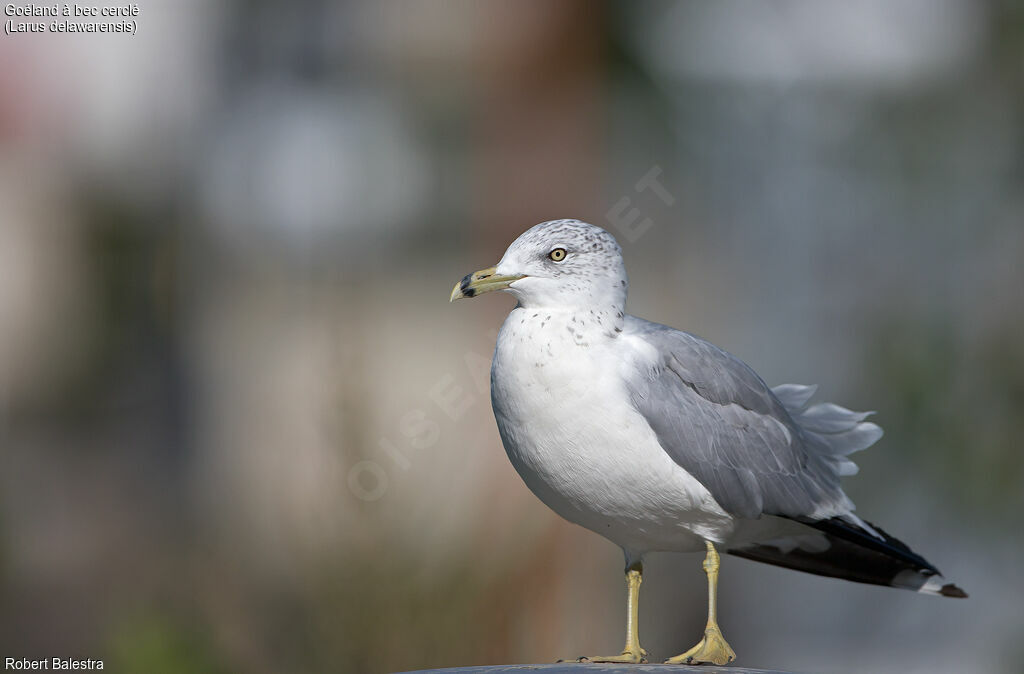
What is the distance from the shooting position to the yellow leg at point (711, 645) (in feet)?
6.72

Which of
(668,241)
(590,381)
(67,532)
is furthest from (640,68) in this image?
(67,532)

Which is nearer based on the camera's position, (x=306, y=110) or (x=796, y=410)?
(x=796, y=410)

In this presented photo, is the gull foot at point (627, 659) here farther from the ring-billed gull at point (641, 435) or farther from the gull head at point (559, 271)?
the gull head at point (559, 271)

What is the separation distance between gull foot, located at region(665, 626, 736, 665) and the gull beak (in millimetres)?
752

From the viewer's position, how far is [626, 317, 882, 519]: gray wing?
2.02 metres

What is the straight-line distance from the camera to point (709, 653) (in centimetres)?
205

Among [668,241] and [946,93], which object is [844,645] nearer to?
[668,241]

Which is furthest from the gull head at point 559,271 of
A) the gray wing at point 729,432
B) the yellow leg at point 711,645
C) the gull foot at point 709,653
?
the gull foot at point 709,653

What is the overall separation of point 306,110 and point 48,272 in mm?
1586

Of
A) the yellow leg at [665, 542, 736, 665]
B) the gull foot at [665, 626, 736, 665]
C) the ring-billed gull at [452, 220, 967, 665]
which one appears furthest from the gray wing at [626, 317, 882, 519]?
the gull foot at [665, 626, 736, 665]

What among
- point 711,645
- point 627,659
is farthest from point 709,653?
point 627,659

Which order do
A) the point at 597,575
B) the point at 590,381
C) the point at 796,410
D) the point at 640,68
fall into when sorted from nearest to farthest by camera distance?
1. the point at 590,381
2. the point at 796,410
3. the point at 597,575
4. the point at 640,68

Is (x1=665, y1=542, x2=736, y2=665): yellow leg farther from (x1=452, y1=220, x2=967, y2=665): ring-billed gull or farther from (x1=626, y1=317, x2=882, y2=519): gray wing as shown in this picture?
(x1=626, y1=317, x2=882, y2=519): gray wing

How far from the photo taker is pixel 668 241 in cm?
493
